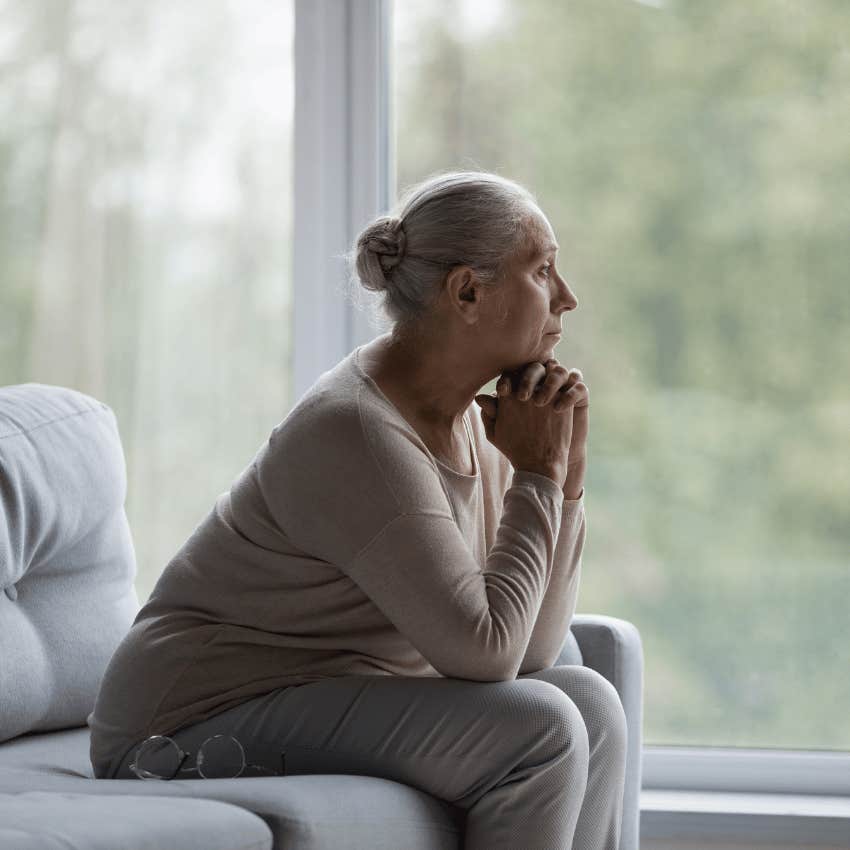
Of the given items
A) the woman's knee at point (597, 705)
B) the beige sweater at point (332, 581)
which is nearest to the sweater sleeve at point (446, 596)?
the beige sweater at point (332, 581)

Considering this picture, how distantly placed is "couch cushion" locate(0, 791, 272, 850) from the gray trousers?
26 centimetres

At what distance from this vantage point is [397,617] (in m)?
1.52

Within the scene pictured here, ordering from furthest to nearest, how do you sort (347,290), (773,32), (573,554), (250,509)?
1. (347,290)
2. (773,32)
3. (573,554)
4. (250,509)

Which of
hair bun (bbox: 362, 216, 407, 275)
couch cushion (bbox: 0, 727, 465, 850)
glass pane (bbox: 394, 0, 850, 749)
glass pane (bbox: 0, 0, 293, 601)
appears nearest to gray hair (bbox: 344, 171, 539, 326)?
hair bun (bbox: 362, 216, 407, 275)

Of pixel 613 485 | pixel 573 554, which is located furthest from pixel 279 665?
pixel 613 485

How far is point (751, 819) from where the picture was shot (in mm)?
2410

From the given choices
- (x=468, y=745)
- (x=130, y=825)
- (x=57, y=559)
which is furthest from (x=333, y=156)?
(x=130, y=825)

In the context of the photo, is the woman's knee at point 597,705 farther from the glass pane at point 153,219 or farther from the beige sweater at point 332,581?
the glass pane at point 153,219

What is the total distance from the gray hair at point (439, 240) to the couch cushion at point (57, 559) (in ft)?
1.87

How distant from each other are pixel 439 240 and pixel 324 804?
74 centimetres

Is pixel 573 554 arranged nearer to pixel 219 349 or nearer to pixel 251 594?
pixel 251 594

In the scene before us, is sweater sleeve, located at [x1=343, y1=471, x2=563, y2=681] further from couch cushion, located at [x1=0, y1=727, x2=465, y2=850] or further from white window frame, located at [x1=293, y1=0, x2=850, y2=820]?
white window frame, located at [x1=293, y1=0, x2=850, y2=820]

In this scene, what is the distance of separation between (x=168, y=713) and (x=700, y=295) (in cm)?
144

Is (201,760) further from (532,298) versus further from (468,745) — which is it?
(532,298)
